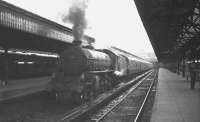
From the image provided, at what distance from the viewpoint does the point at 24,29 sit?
19.8 metres

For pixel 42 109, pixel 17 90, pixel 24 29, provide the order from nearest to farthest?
pixel 42 109 < pixel 17 90 < pixel 24 29

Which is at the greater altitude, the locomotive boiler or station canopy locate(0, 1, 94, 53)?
station canopy locate(0, 1, 94, 53)

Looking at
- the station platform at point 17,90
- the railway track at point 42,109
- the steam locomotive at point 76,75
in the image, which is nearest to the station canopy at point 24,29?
the station platform at point 17,90

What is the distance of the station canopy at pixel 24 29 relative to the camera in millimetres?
18108

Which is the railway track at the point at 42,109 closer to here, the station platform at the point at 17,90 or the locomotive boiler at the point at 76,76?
the station platform at the point at 17,90

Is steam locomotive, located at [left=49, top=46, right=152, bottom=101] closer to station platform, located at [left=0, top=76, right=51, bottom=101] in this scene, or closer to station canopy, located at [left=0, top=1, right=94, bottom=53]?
station platform, located at [left=0, top=76, right=51, bottom=101]

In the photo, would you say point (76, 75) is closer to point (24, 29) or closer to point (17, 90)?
point (17, 90)

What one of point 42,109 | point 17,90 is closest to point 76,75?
point 42,109

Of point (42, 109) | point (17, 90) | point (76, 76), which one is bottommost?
point (42, 109)

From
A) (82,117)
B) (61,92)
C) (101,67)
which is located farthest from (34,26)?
(82,117)

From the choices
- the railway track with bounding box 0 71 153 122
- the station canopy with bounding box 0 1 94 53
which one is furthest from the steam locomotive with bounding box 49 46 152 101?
the station canopy with bounding box 0 1 94 53

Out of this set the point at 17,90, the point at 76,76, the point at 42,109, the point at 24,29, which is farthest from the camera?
the point at 24,29

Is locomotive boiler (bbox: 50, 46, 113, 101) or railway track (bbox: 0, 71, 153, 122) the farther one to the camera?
locomotive boiler (bbox: 50, 46, 113, 101)

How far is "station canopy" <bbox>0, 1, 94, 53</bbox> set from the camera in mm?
18108
